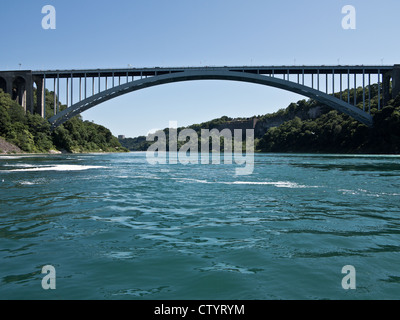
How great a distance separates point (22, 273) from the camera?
3521mm

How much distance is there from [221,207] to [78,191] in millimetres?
4817

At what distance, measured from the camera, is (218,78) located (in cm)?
4916

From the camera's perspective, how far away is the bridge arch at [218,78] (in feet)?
147

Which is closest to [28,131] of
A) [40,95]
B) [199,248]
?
[40,95]

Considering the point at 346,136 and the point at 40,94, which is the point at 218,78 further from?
the point at 40,94

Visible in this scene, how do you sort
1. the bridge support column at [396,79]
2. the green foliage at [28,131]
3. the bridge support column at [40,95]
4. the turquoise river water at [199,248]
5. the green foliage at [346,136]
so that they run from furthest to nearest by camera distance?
the bridge support column at [40,95] → the bridge support column at [396,79] → the green foliage at [346,136] → the green foliage at [28,131] → the turquoise river water at [199,248]

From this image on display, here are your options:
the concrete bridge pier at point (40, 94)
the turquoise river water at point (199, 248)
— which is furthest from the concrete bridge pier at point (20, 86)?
the turquoise river water at point (199, 248)

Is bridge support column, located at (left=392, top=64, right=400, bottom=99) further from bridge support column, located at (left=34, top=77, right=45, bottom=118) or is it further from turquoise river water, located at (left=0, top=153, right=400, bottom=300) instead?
bridge support column, located at (left=34, top=77, right=45, bottom=118)

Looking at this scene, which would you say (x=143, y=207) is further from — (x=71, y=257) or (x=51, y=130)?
(x=51, y=130)

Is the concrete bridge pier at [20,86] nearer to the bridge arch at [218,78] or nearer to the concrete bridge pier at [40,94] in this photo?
the concrete bridge pier at [40,94]

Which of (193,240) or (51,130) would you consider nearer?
(193,240)
